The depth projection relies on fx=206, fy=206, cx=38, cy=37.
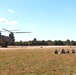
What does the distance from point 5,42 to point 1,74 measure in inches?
2278

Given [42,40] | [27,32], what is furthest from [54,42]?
[27,32]

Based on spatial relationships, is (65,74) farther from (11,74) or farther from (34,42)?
(34,42)

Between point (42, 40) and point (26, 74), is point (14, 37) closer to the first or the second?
point (26, 74)

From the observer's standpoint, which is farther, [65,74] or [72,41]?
[72,41]

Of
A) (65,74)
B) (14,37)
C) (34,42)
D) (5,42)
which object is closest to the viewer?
(65,74)

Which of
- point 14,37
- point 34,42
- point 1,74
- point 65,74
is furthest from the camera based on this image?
point 34,42

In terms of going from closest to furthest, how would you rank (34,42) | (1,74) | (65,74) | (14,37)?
(1,74)
(65,74)
(14,37)
(34,42)

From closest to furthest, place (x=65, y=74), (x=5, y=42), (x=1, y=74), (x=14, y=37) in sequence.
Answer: (x=1, y=74) < (x=65, y=74) < (x=5, y=42) < (x=14, y=37)

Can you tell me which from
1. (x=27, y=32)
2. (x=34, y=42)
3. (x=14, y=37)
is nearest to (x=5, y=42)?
(x=14, y=37)

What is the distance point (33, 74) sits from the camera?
15.4m

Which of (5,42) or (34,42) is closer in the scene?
(5,42)

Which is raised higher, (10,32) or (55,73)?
(10,32)

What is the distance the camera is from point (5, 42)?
237 ft

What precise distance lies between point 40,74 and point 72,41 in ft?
459
